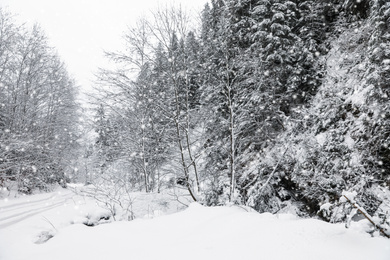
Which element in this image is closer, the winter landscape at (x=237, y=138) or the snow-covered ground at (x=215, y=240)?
the snow-covered ground at (x=215, y=240)

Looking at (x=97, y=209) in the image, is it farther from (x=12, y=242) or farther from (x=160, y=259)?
(x=160, y=259)

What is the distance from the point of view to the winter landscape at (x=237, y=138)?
130 inches

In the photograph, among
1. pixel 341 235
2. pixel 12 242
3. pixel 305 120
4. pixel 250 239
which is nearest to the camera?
pixel 341 235

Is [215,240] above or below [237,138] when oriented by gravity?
below

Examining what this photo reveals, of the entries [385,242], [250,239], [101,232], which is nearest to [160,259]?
[250,239]

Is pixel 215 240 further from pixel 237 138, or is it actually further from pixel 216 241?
pixel 237 138

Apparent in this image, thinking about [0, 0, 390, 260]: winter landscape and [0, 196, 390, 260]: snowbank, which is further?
[0, 0, 390, 260]: winter landscape

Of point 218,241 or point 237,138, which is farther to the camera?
point 237,138

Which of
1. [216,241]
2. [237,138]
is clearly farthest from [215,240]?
[237,138]

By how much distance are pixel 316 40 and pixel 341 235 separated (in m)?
11.6

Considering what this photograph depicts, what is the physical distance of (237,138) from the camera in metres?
10.2

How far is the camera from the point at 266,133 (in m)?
10.3

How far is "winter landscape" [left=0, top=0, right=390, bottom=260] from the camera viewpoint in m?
3.30

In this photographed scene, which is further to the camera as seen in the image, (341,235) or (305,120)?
(305,120)
